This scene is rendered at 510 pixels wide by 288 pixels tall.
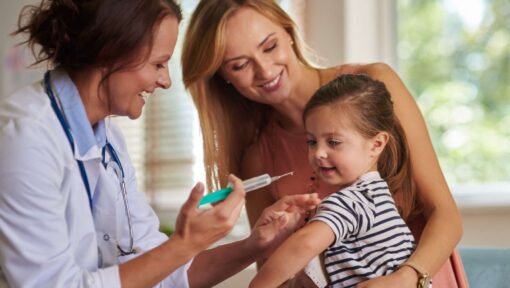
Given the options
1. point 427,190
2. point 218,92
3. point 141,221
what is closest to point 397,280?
point 427,190

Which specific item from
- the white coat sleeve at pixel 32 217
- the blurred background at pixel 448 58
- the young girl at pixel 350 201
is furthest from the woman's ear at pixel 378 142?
the blurred background at pixel 448 58

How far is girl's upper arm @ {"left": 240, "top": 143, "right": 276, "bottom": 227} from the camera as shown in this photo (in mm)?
2123

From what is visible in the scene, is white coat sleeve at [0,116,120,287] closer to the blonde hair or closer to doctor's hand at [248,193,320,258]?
doctor's hand at [248,193,320,258]

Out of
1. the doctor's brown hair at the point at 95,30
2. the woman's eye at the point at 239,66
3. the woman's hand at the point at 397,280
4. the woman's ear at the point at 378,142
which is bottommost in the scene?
the woman's hand at the point at 397,280

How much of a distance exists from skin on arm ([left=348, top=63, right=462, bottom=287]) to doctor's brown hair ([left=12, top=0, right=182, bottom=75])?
0.69 m

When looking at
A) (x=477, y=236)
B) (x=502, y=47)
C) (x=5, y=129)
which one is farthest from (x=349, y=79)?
(x=502, y=47)

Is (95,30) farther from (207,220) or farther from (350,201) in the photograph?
(350,201)

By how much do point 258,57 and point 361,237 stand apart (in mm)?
590

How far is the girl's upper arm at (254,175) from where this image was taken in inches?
83.6

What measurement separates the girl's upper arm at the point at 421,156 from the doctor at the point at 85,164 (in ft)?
1.10

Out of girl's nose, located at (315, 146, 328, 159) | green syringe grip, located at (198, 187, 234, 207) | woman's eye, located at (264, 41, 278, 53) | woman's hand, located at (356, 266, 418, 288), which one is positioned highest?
woman's eye, located at (264, 41, 278, 53)

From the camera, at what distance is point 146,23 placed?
4.59ft

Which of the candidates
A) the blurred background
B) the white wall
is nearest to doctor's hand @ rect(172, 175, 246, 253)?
the blurred background

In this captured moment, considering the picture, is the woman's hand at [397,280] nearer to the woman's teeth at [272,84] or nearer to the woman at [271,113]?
the woman at [271,113]
